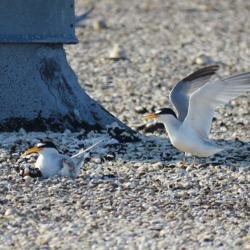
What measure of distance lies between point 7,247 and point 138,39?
1039 centimetres

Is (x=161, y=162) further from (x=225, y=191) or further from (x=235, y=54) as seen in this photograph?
(x=235, y=54)

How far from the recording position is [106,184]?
4094 mm

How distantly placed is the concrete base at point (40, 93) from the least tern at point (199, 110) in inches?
43.0

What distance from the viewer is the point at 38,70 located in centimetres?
532

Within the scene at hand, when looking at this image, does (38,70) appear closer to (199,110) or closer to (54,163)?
(54,163)

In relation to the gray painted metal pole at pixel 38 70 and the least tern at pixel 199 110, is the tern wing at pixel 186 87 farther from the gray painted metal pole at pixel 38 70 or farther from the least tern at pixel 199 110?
the gray painted metal pole at pixel 38 70

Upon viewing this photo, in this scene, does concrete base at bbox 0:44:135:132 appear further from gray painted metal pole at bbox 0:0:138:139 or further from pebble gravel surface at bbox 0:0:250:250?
pebble gravel surface at bbox 0:0:250:250

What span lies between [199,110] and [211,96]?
0.24 meters

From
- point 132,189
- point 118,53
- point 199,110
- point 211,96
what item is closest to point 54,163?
point 132,189

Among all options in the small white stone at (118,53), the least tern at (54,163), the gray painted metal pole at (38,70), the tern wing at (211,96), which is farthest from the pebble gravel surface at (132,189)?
the small white stone at (118,53)

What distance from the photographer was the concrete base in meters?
5.15

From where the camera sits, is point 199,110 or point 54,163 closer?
point 54,163

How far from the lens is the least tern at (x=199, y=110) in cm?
409

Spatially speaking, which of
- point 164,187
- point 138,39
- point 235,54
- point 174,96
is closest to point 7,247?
point 164,187
